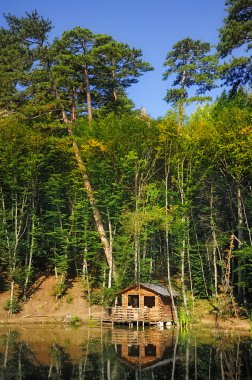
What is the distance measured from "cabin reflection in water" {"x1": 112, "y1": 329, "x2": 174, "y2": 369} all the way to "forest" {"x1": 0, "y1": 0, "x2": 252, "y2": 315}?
250 inches

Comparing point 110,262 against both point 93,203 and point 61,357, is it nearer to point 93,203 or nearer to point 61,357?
point 93,203

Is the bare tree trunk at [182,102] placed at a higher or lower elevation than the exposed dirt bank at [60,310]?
higher

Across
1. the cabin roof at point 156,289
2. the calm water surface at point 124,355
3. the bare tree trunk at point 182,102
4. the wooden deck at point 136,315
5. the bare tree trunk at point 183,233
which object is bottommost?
the calm water surface at point 124,355

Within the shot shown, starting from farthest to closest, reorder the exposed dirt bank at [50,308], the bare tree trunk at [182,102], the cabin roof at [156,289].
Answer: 1. the bare tree trunk at [182,102]
2. the exposed dirt bank at [50,308]
3. the cabin roof at [156,289]

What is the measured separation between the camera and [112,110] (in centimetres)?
4866

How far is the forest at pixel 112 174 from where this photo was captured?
37.2 metres

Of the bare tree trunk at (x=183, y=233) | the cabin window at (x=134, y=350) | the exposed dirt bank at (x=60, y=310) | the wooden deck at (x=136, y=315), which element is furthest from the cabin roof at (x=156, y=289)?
the cabin window at (x=134, y=350)

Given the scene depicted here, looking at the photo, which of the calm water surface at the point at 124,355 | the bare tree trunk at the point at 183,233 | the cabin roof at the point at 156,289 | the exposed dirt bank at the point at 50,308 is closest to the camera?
the calm water surface at the point at 124,355

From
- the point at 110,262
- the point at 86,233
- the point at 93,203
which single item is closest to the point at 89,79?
the point at 93,203

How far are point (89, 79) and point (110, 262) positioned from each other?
20.2 m

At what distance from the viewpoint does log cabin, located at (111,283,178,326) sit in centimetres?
3456

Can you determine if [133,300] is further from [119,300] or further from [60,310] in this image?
[60,310]

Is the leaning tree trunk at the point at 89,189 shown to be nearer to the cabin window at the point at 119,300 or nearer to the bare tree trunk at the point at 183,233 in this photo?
the cabin window at the point at 119,300

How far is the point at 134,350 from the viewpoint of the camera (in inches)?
913
